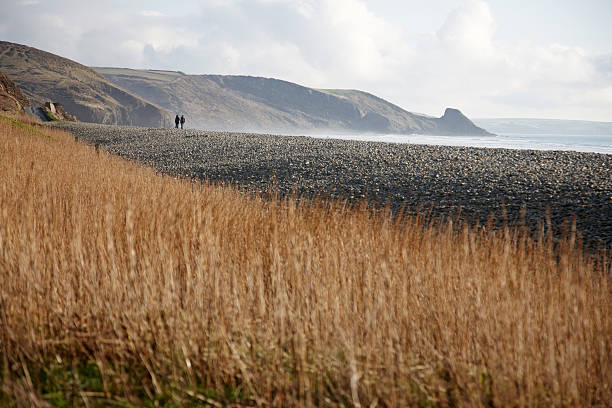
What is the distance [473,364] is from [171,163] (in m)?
13.9

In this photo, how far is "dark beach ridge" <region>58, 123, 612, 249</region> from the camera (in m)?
7.51

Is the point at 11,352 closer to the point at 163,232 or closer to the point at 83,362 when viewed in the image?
the point at 83,362

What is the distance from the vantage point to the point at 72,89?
8300cm

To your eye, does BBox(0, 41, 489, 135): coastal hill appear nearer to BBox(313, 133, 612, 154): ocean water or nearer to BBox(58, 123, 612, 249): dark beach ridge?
BBox(313, 133, 612, 154): ocean water

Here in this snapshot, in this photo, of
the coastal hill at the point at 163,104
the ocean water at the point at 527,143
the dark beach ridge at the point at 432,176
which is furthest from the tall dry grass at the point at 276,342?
the coastal hill at the point at 163,104

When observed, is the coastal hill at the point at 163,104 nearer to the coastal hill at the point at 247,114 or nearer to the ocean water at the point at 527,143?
the coastal hill at the point at 247,114

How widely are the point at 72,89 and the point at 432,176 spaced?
88970 millimetres

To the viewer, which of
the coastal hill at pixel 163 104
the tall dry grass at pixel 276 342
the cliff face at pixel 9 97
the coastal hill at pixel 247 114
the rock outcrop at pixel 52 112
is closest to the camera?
the tall dry grass at pixel 276 342

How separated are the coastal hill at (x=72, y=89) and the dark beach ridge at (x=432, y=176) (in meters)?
68.8

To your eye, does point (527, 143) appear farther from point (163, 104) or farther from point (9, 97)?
point (163, 104)

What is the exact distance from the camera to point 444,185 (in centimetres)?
959

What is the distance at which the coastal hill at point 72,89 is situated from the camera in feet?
252

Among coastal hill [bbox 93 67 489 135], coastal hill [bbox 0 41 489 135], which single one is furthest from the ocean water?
coastal hill [bbox 93 67 489 135]

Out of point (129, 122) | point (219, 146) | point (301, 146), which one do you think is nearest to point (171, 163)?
point (219, 146)
